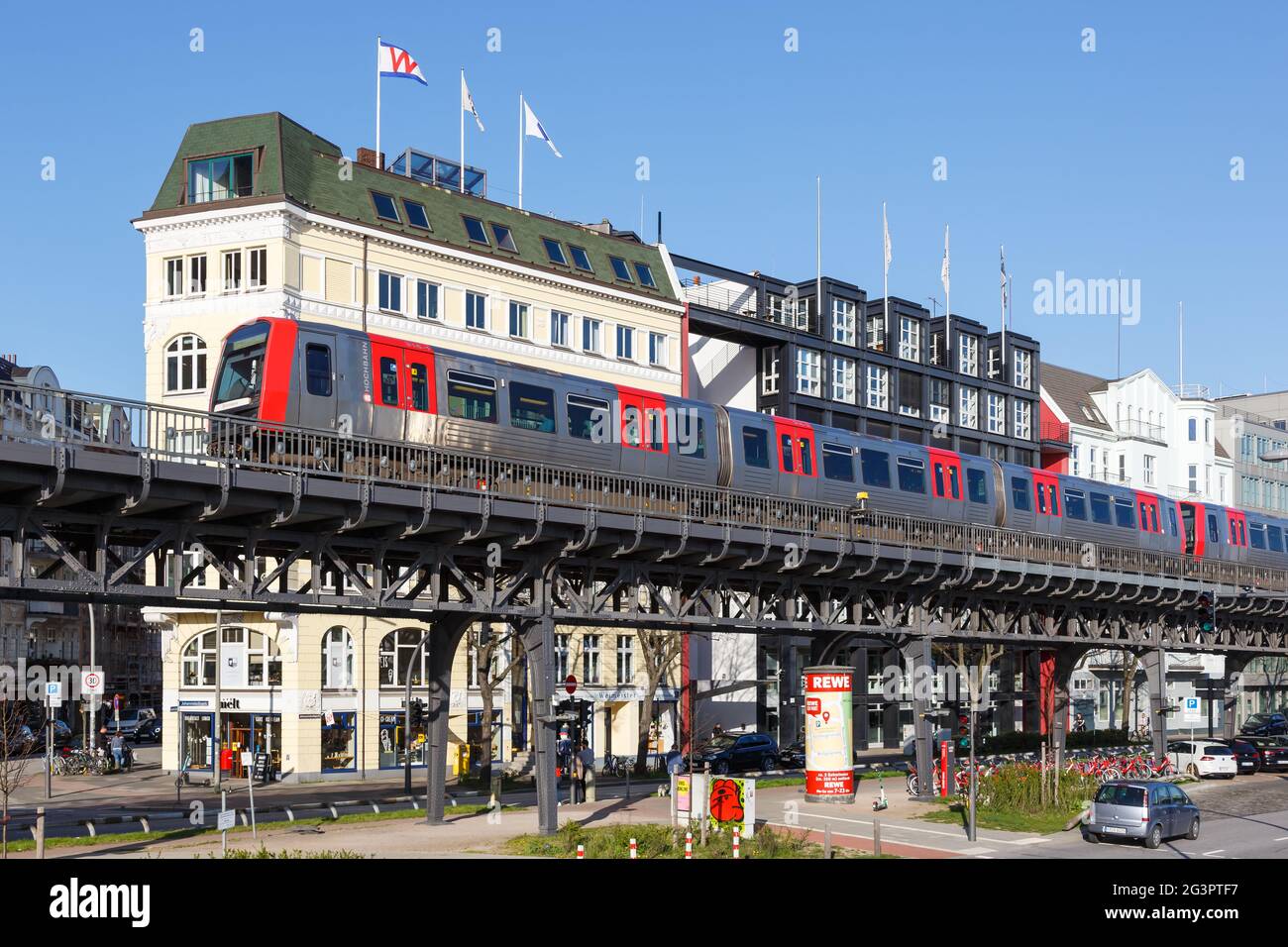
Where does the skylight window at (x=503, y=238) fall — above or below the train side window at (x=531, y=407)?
above

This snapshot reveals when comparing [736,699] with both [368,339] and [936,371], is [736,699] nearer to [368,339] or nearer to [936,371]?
[936,371]

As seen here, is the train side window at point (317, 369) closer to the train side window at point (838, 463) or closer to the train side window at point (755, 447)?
the train side window at point (755, 447)

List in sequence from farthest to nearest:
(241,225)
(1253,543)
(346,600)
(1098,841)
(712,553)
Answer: (1253,543), (241,225), (712,553), (1098,841), (346,600)

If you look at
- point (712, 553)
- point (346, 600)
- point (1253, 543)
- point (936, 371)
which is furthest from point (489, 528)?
point (936, 371)

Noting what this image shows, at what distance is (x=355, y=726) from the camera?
64125 millimetres

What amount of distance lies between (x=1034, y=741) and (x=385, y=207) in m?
45.3

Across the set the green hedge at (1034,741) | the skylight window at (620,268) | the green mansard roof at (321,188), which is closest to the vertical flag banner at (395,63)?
the green mansard roof at (321,188)

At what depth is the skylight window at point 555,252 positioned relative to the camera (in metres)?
72.2

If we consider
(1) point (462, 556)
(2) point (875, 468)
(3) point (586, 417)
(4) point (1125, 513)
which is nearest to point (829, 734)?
(2) point (875, 468)

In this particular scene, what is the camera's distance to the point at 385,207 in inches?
2566

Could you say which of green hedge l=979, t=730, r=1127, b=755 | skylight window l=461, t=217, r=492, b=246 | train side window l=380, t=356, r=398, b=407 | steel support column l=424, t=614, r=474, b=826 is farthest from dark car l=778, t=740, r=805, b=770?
train side window l=380, t=356, r=398, b=407

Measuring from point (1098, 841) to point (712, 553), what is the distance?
42.5ft

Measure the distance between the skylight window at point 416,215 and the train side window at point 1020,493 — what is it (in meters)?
29.1

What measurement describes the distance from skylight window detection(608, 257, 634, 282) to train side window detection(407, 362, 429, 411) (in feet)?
135
